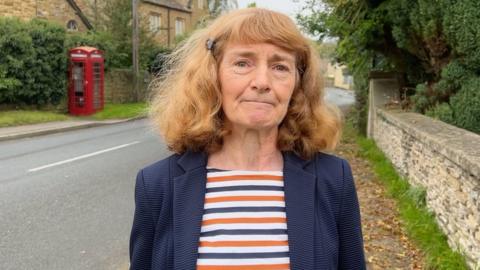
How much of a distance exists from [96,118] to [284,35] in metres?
20.6

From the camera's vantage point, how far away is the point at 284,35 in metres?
1.80

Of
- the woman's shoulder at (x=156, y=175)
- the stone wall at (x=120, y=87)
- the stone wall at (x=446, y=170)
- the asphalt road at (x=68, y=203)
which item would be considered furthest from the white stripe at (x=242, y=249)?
the stone wall at (x=120, y=87)

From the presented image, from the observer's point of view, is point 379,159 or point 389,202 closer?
point 389,202

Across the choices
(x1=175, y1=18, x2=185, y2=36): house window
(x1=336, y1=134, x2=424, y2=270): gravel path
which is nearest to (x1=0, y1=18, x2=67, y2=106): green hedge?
(x1=336, y1=134, x2=424, y2=270): gravel path

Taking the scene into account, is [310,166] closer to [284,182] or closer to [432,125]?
[284,182]

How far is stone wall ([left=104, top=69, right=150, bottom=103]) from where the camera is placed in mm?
26734

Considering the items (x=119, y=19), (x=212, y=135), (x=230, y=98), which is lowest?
(x=212, y=135)

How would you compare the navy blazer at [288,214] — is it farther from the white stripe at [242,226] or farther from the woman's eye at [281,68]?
the woman's eye at [281,68]

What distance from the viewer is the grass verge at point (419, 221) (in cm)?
474

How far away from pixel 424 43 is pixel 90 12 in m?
25.3

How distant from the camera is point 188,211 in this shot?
68.4 inches

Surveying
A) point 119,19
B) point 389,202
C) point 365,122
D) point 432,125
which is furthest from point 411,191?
point 119,19

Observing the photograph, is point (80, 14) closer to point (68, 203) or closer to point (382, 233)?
point (68, 203)

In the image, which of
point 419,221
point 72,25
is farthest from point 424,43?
point 72,25
